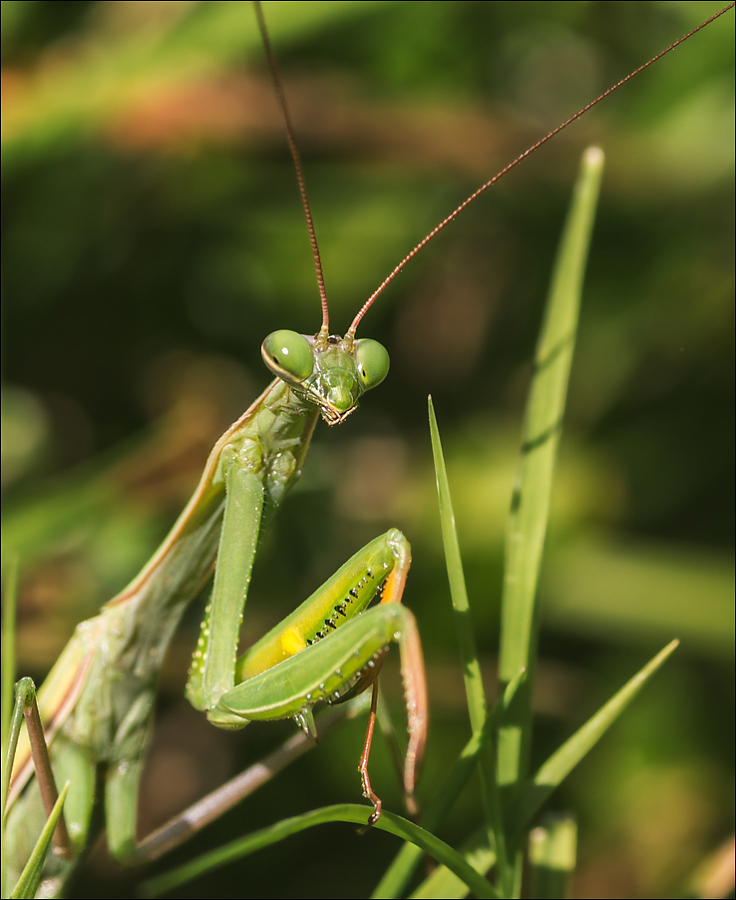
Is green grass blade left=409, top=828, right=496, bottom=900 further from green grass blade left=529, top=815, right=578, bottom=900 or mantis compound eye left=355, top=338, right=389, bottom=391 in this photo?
mantis compound eye left=355, top=338, right=389, bottom=391

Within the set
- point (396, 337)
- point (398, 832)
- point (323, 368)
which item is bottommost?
point (398, 832)

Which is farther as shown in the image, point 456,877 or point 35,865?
point 456,877

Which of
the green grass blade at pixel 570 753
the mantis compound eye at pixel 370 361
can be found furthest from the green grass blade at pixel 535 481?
the mantis compound eye at pixel 370 361

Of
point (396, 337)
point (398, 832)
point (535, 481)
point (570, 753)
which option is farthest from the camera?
point (396, 337)

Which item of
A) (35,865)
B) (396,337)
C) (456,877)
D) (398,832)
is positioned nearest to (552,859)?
(456,877)

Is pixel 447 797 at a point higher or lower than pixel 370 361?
lower

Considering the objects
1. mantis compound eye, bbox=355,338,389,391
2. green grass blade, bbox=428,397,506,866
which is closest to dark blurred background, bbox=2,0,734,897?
mantis compound eye, bbox=355,338,389,391

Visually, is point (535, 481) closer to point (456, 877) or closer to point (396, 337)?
point (456, 877)

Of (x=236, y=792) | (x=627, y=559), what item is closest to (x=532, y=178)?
(x=627, y=559)

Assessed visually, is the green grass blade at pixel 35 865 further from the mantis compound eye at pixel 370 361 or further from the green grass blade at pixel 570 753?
the mantis compound eye at pixel 370 361
